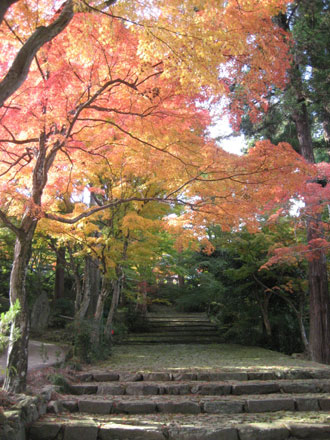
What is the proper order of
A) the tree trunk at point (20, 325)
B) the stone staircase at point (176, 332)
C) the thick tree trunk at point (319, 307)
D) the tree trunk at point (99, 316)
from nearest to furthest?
1. the tree trunk at point (20, 325)
2. the tree trunk at point (99, 316)
3. the thick tree trunk at point (319, 307)
4. the stone staircase at point (176, 332)

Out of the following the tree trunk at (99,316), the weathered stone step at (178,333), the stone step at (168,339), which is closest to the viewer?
the tree trunk at (99,316)

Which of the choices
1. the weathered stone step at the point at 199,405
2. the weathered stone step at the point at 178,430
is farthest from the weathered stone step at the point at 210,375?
the weathered stone step at the point at 178,430

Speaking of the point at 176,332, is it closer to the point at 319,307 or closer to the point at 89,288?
the point at 89,288

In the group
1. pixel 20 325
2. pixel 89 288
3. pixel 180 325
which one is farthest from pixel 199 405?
pixel 180 325

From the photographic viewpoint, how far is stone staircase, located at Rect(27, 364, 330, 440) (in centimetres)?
405

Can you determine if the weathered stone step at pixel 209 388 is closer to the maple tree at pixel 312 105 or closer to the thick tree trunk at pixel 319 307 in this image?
the maple tree at pixel 312 105

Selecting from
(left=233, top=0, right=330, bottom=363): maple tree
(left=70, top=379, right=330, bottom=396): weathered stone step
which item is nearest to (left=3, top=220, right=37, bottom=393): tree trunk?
(left=70, top=379, right=330, bottom=396): weathered stone step

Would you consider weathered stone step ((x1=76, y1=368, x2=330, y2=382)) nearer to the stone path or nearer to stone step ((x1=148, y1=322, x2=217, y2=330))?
the stone path

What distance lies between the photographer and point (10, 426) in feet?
12.0

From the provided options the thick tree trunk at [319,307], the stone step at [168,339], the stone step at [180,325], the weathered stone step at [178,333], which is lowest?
the stone step at [168,339]

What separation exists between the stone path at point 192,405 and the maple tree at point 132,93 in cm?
117

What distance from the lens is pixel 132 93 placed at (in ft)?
17.1

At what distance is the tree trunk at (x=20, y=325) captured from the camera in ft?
15.5

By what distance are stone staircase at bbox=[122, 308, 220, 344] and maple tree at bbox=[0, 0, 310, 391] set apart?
8.35m
